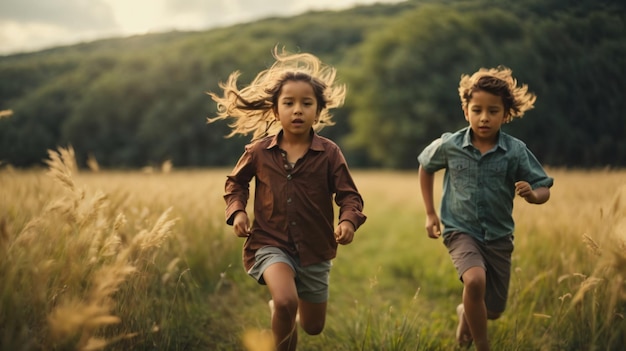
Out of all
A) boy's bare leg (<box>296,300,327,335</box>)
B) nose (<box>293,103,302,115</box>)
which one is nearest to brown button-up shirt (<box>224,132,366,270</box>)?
nose (<box>293,103,302,115</box>)

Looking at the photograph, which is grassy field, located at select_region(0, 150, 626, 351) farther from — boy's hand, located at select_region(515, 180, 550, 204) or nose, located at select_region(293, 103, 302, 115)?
nose, located at select_region(293, 103, 302, 115)

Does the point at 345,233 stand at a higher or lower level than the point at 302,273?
higher

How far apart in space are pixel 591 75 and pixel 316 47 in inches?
1900

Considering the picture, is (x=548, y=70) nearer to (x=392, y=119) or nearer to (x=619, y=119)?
(x=619, y=119)

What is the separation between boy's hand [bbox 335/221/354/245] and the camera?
276cm

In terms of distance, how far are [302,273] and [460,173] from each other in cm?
131

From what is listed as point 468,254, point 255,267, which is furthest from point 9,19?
point 468,254

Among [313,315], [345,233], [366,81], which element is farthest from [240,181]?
[366,81]

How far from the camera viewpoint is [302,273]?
3.05 meters

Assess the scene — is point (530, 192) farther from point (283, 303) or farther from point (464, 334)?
point (283, 303)

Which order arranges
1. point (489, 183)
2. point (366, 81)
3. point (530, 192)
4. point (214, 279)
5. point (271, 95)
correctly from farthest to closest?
point (366, 81), point (214, 279), point (271, 95), point (489, 183), point (530, 192)

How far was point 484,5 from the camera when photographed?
4.94m

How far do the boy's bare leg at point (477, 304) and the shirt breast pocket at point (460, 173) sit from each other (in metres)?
0.63

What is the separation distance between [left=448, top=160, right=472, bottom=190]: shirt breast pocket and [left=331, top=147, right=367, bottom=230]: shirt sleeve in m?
→ 0.77
